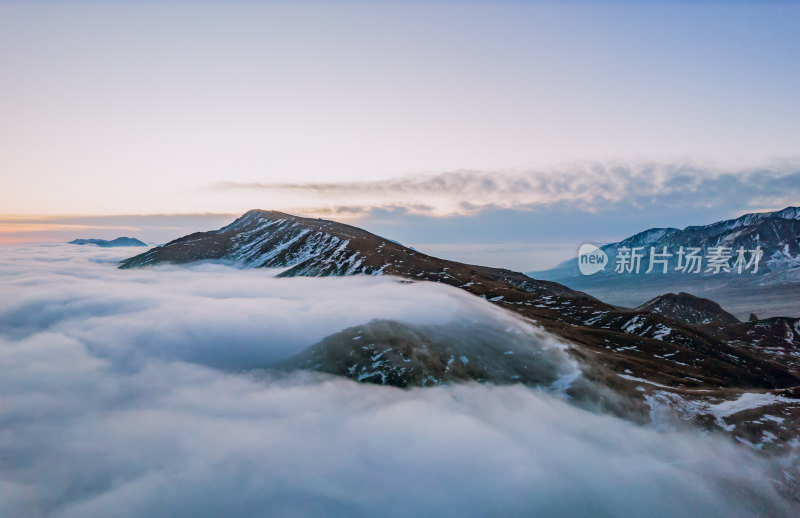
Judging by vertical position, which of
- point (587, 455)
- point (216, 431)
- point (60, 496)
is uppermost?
point (587, 455)

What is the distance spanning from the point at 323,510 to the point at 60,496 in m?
95.9

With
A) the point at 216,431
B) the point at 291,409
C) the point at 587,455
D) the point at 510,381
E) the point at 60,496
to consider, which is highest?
the point at 510,381

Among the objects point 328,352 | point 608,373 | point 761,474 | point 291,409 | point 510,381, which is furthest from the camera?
point 328,352

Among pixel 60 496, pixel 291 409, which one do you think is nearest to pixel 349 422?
pixel 291 409

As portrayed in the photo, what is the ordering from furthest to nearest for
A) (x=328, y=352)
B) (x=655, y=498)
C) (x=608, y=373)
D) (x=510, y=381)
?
(x=328, y=352) < (x=510, y=381) < (x=608, y=373) < (x=655, y=498)

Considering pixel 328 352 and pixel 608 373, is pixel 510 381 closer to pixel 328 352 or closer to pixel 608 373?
Result: pixel 608 373

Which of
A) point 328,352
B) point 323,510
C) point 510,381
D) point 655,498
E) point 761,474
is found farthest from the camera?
point 328,352

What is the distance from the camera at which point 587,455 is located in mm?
126438

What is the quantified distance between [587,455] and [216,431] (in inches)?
5948

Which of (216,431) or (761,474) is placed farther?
(216,431)

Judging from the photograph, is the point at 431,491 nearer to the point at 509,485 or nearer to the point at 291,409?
the point at 509,485

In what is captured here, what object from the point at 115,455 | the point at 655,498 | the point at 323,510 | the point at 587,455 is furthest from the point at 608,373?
the point at 115,455

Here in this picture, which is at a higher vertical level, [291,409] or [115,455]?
[291,409]

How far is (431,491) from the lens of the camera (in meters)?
131
